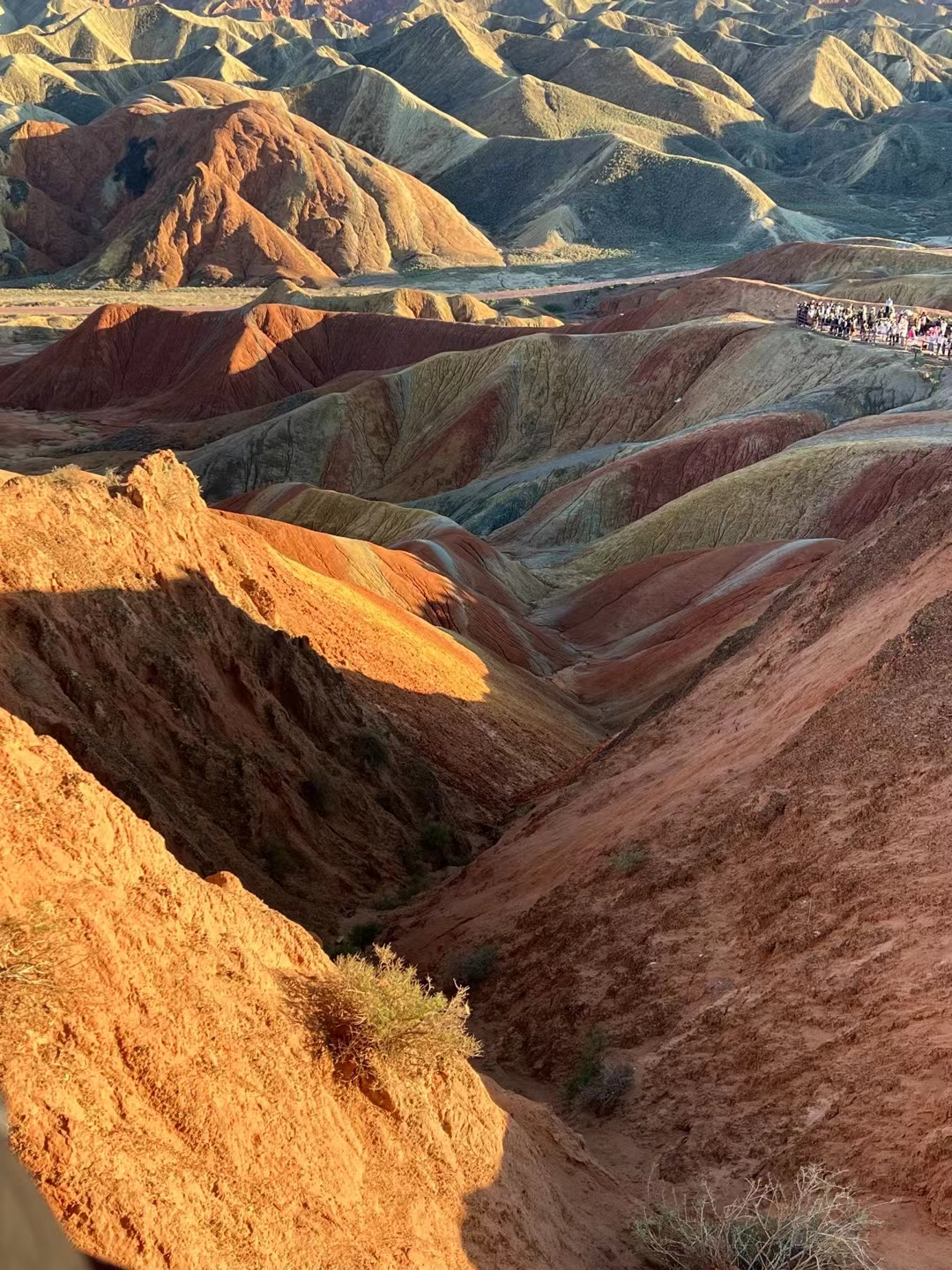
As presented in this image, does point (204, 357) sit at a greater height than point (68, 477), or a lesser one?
lesser

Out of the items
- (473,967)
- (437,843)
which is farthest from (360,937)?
(437,843)

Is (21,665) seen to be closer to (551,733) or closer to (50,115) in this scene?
(551,733)

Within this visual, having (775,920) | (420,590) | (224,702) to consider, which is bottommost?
(420,590)

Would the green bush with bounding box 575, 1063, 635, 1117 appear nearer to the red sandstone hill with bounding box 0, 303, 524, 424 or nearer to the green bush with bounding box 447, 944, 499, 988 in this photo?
the green bush with bounding box 447, 944, 499, 988

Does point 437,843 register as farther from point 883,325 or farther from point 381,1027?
point 883,325

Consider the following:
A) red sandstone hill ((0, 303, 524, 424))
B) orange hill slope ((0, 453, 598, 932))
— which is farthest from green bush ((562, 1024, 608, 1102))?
red sandstone hill ((0, 303, 524, 424))

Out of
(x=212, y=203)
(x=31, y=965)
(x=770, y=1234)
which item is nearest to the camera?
(x=31, y=965)

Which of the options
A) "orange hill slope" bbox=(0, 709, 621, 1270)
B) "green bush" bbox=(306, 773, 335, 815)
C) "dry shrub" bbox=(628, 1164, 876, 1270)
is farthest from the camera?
"green bush" bbox=(306, 773, 335, 815)

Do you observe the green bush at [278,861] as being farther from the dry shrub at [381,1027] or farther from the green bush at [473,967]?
the dry shrub at [381,1027]
